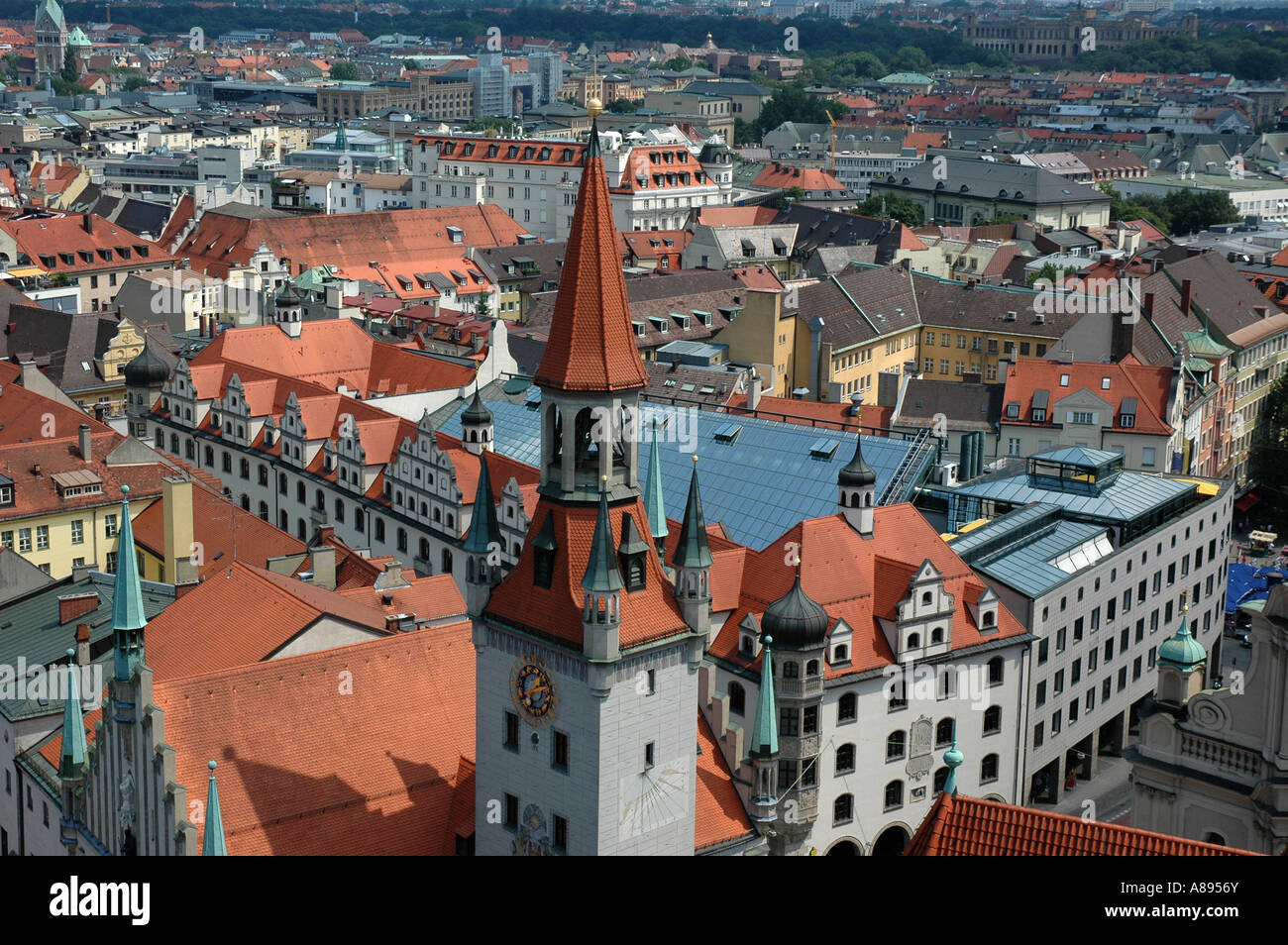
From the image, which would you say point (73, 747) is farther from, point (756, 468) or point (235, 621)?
point (756, 468)

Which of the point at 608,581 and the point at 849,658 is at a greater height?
the point at 608,581

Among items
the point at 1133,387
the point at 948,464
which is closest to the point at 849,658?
the point at 948,464

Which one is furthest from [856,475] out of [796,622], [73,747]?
[73,747]

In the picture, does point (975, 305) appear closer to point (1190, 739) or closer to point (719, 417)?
point (719, 417)

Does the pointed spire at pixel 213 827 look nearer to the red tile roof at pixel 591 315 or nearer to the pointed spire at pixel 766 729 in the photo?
the red tile roof at pixel 591 315

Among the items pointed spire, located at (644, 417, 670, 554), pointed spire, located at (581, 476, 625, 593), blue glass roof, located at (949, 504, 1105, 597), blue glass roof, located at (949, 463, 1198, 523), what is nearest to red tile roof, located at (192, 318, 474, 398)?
blue glass roof, located at (949, 463, 1198, 523)

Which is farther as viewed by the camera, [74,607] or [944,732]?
[944,732]
